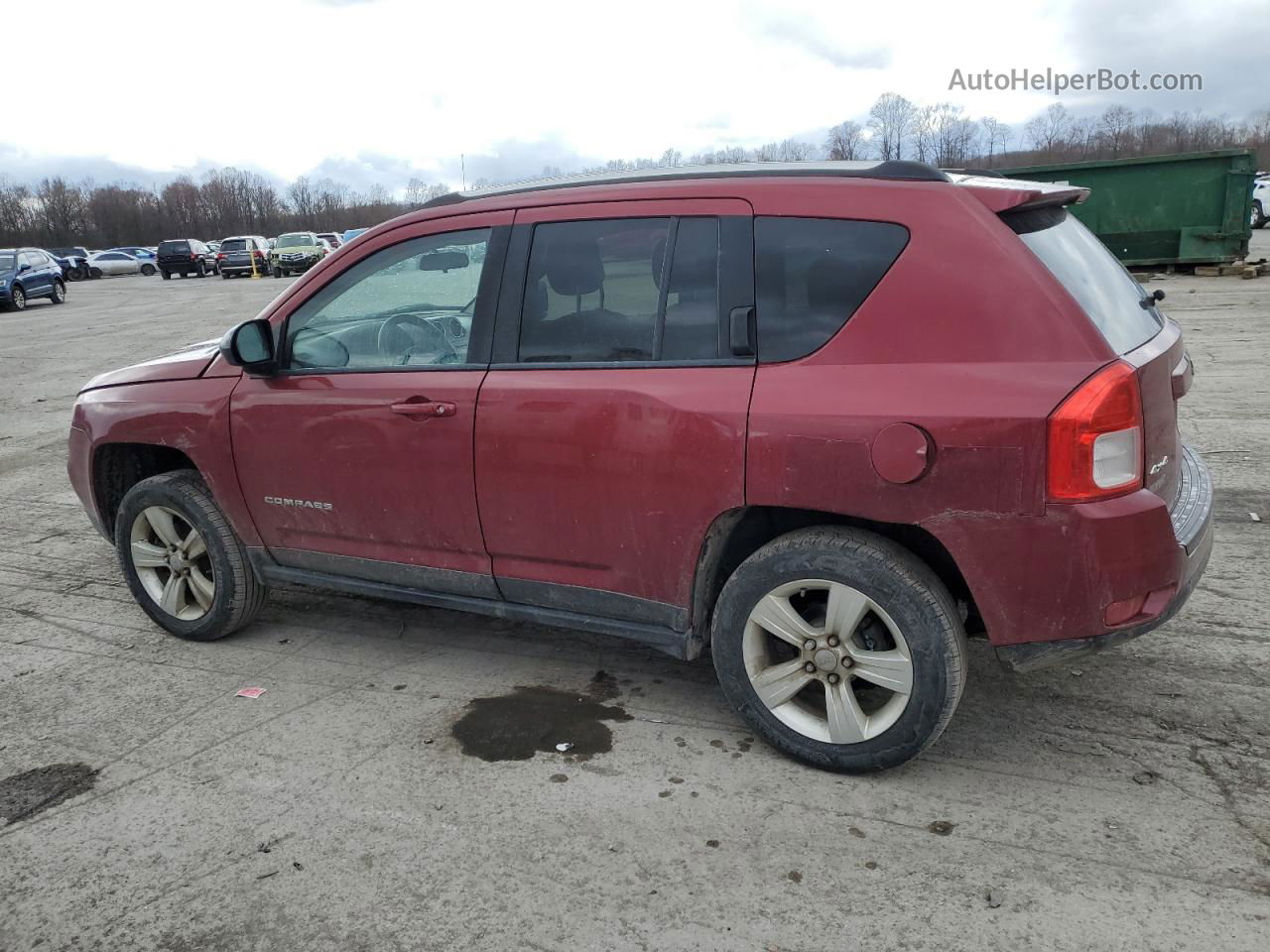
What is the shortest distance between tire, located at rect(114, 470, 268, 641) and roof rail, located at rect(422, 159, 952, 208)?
65.8 inches

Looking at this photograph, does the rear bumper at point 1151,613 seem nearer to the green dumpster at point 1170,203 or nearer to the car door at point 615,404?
the car door at point 615,404

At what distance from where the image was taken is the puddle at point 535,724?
11.3ft

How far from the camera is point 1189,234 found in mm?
18125

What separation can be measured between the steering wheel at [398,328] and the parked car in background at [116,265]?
59856 mm

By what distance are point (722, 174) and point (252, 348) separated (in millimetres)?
1972

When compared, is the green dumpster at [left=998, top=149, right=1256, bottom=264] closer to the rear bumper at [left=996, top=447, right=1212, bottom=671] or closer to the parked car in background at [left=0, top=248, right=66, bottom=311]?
the rear bumper at [left=996, top=447, right=1212, bottom=671]

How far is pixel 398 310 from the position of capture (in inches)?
154

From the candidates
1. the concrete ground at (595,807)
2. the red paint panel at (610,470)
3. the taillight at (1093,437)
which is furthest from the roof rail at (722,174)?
the concrete ground at (595,807)

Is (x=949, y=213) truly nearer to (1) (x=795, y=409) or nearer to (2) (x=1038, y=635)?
(1) (x=795, y=409)

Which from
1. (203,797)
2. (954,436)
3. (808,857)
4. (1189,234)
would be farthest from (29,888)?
(1189,234)

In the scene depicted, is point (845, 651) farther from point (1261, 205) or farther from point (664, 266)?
point (1261, 205)

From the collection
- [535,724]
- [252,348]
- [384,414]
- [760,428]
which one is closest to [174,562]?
[252,348]

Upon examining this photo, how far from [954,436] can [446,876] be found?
6.13 ft

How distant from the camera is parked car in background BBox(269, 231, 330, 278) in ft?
129
